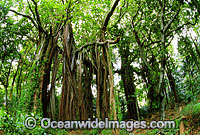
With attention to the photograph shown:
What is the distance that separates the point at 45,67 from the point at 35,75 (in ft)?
1.29

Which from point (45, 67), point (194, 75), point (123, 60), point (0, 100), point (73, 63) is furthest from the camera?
point (123, 60)

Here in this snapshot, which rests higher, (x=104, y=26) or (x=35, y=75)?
(x=104, y=26)

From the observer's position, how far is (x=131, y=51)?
6707 mm

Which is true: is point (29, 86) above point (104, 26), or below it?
below

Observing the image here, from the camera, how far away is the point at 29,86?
4.09 m

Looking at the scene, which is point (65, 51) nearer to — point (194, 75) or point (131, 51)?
point (131, 51)

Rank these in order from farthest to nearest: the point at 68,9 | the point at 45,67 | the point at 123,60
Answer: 1. the point at 123,60
2. the point at 45,67
3. the point at 68,9

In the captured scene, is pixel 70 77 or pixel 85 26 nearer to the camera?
pixel 70 77

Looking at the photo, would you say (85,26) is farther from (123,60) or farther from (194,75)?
(194,75)

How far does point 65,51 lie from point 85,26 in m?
1.10

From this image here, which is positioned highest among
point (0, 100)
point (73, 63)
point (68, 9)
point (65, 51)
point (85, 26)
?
point (85, 26)

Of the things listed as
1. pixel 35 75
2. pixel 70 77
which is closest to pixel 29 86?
pixel 35 75

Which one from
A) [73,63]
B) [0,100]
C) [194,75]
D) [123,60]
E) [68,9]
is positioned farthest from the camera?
[123,60]

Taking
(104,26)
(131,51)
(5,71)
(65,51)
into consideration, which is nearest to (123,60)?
(131,51)
